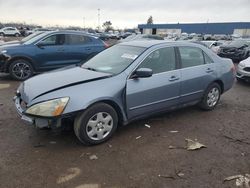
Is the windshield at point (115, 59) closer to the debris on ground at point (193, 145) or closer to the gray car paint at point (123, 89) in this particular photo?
the gray car paint at point (123, 89)

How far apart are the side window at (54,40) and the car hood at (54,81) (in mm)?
4497

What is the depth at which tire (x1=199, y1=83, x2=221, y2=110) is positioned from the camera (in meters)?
5.94

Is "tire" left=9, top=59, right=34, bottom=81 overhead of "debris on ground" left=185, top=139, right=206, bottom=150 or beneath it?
overhead

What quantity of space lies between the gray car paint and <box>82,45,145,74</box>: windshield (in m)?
0.14

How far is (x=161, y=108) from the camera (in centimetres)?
505

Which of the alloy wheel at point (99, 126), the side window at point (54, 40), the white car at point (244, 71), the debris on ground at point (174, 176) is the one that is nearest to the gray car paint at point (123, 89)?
the alloy wheel at point (99, 126)

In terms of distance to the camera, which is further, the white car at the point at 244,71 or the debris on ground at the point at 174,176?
the white car at the point at 244,71

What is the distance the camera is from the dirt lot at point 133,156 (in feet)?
11.1

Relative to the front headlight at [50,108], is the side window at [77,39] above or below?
above

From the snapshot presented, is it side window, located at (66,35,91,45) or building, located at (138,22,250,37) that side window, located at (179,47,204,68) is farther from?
building, located at (138,22,250,37)

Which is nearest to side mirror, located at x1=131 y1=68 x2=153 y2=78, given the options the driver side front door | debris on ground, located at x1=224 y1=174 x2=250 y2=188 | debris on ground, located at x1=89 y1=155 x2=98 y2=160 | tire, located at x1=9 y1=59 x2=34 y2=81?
the driver side front door

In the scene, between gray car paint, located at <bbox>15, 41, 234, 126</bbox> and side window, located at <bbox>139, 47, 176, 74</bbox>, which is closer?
gray car paint, located at <bbox>15, 41, 234, 126</bbox>

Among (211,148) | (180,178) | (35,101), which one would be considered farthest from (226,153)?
(35,101)

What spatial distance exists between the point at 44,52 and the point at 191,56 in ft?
17.1
